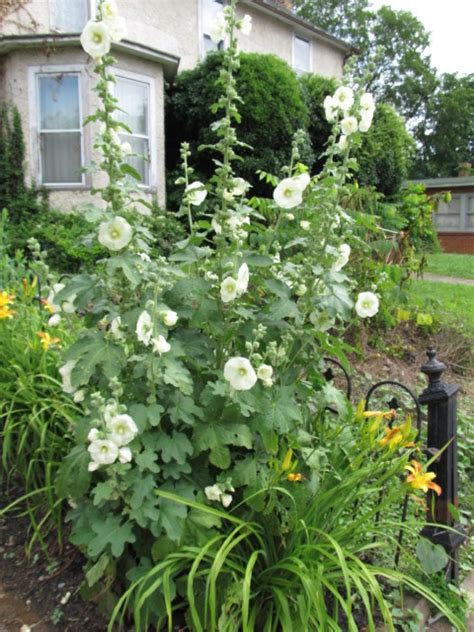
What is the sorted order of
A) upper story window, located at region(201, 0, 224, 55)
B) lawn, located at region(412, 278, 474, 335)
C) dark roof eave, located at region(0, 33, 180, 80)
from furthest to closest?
1. upper story window, located at region(201, 0, 224, 55)
2. dark roof eave, located at region(0, 33, 180, 80)
3. lawn, located at region(412, 278, 474, 335)

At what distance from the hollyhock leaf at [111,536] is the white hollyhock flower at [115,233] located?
2.60ft

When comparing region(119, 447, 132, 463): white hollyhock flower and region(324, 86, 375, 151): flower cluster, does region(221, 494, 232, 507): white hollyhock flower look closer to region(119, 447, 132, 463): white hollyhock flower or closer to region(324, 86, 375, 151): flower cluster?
region(119, 447, 132, 463): white hollyhock flower

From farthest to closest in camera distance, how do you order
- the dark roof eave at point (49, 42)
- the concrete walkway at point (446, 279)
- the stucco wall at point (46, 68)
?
1. the concrete walkway at point (446, 279)
2. the stucco wall at point (46, 68)
3. the dark roof eave at point (49, 42)

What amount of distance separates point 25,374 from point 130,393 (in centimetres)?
95

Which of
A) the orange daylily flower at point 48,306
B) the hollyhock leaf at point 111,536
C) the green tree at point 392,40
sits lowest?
the hollyhock leaf at point 111,536

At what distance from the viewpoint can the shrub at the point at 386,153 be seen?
12.6m

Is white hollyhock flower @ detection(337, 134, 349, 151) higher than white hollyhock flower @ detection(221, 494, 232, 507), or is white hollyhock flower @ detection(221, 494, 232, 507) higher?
white hollyhock flower @ detection(337, 134, 349, 151)

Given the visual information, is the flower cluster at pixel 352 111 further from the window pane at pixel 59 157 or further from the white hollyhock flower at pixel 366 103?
the window pane at pixel 59 157

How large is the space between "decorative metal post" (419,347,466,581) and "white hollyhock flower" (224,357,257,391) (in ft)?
2.56

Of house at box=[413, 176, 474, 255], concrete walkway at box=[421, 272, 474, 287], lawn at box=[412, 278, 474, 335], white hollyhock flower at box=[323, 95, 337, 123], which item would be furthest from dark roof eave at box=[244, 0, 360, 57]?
white hollyhock flower at box=[323, 95, 337, 123]

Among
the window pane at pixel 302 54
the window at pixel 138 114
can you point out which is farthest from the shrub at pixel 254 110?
the window pane at pixel 302 54

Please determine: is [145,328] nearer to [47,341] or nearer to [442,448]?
[47,341]

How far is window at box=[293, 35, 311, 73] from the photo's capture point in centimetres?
1549

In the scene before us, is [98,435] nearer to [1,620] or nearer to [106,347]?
[106,347]
